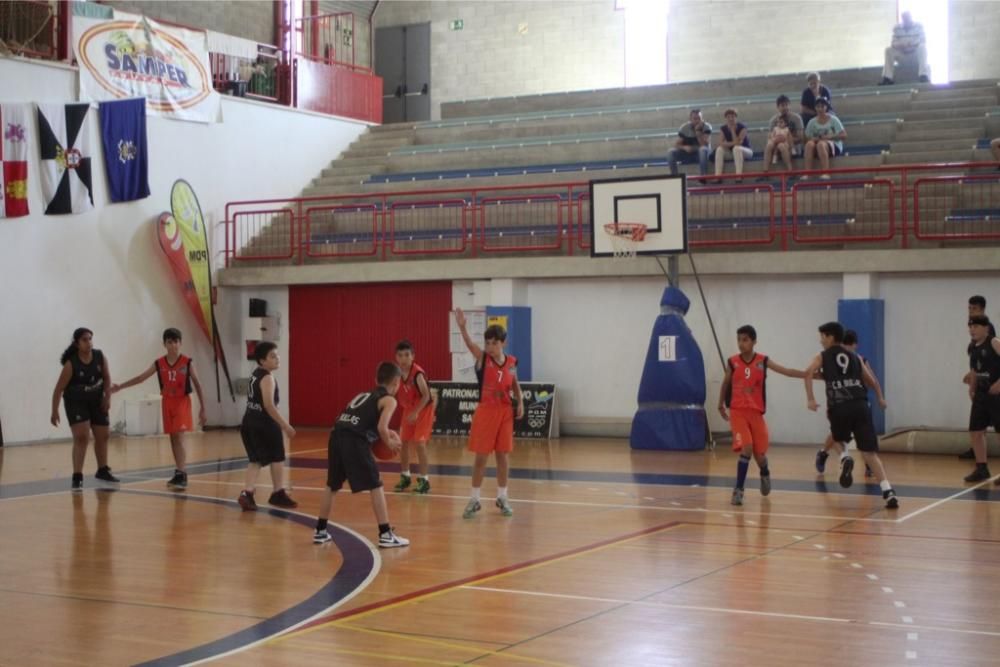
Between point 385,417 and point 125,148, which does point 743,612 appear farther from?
point 125,148

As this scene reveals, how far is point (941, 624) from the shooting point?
24.0ft

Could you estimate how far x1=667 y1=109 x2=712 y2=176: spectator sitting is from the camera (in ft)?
71.4

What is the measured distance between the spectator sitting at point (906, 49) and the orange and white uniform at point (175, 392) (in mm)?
16506

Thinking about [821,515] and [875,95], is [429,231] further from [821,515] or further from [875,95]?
[821,515]

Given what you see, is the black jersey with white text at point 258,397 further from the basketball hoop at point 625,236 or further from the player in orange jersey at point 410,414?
the basketball hoop at point 625,236

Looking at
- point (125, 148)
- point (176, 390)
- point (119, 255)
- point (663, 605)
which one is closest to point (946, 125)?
point (125, 148)

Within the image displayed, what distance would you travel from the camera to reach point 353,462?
9.99m

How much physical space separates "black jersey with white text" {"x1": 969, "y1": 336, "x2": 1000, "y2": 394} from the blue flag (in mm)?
14147

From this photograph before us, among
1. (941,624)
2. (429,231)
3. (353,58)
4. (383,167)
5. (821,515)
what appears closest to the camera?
(941,624)

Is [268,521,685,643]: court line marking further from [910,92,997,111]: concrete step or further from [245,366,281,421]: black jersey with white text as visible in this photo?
[910,92,997,111]: concrete step

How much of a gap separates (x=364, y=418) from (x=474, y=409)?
11292mm

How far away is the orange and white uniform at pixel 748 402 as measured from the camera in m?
12.6

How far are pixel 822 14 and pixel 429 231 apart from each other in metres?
10.7

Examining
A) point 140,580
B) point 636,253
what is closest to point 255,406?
point 140,580
